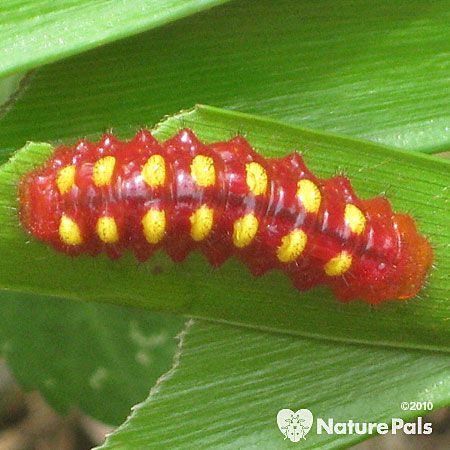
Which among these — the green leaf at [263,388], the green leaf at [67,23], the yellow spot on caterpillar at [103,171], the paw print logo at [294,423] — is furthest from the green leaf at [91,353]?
the green leaf at [67,23]

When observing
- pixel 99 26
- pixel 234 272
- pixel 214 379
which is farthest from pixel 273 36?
pixel 214 379

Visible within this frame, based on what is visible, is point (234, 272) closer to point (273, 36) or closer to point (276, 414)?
point (276, 414)

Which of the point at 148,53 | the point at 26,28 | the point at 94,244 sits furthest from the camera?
the point at 148,53

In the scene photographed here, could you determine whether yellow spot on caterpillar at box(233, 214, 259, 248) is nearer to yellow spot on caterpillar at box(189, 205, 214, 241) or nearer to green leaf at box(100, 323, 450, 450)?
yellow spot on caterpillar at box(189, 205, 214, 241)

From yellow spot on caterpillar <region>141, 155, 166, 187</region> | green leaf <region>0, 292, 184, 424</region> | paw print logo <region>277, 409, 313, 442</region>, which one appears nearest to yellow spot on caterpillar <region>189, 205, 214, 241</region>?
yellow spot on caterpillar <region>141, 155, 166, 187</region>

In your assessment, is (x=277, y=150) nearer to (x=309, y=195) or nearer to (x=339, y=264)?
(x=309, y=195)

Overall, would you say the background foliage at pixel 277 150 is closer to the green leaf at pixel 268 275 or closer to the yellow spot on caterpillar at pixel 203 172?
the green leaf at pixel 268 275

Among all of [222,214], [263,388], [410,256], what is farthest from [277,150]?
[263,388]
